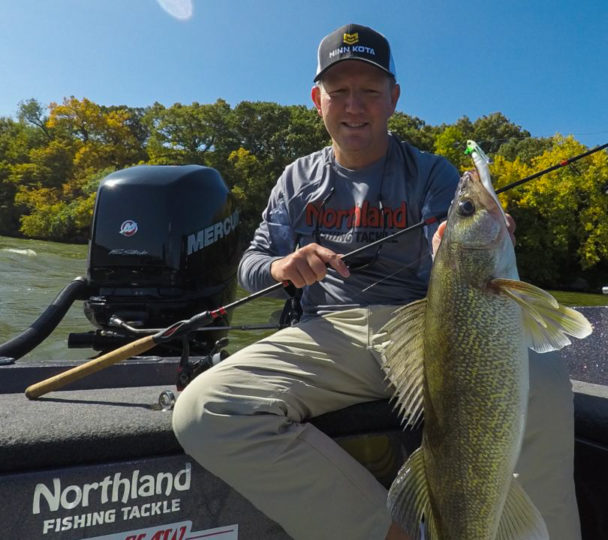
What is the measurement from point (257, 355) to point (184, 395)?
357 millimetres

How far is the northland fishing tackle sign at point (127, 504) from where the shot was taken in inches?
57.7

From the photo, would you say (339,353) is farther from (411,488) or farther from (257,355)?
(411,488)

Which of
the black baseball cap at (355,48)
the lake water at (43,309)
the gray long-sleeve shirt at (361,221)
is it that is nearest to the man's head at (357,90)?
the black baseball cap at (355,48)

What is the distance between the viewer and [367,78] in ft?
8.25

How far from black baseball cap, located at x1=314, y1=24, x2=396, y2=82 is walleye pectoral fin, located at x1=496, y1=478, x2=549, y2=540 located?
6.34 ft

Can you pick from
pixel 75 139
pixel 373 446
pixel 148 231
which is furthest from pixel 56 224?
pixel 373 446

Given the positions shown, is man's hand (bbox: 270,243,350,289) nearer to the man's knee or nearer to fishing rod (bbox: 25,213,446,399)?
fishing rod (bbox: 25,213,446,399)

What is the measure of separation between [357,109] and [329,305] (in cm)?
96

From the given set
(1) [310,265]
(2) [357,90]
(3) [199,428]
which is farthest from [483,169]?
(2) [357,90]

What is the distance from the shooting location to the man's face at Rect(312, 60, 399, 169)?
8.19ft

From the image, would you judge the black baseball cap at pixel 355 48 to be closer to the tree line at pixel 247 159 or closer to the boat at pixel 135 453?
the boat at pixel 135 453

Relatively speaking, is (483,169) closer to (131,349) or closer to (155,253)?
(131,349)

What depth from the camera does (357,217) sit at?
8.00 ft

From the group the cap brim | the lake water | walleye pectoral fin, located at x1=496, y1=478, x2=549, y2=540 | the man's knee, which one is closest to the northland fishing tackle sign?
the man's knee
